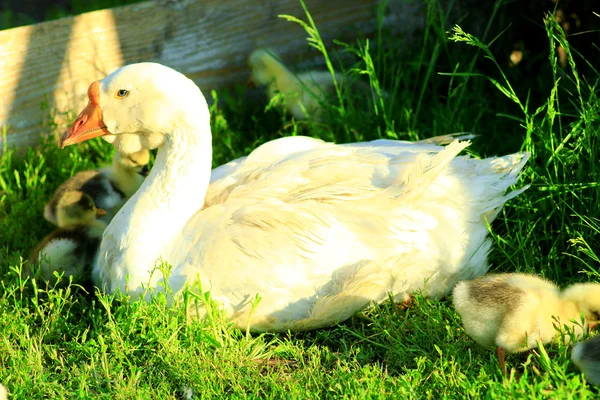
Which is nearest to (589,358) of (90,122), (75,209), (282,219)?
(282,219)

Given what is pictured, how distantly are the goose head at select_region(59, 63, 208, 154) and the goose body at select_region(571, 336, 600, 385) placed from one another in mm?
2126

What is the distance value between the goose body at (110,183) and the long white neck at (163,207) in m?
1.00

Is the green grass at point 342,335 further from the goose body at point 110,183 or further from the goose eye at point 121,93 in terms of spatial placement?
the goose eye at point 121,93

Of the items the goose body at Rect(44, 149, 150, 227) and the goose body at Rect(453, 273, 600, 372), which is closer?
the goose body at Rect(453, 273, 600, 372)

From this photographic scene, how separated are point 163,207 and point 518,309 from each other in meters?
1.83

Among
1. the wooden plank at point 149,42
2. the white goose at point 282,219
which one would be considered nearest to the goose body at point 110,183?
the wooden plank at point 149,42

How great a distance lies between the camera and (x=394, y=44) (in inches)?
265

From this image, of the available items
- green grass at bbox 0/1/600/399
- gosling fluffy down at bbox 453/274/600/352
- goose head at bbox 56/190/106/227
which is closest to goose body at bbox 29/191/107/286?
goose head at bbox 56/190/106/227

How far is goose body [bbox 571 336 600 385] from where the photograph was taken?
11.4 feet

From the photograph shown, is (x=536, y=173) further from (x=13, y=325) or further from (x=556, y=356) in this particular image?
(x=13, y=325)

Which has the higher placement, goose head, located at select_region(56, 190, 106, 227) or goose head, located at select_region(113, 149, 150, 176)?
goose head, located at select_region(113, 149, 150, 176)

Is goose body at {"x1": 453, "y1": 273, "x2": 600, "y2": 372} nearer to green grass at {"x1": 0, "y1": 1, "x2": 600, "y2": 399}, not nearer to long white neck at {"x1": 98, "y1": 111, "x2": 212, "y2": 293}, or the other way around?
green grass at {"x1": 0, "y1": 1, "x2": 600, "y2": 399}

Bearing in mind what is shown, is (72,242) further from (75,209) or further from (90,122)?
(90,122)

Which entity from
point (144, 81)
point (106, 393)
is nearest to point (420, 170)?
point (144, 81)
